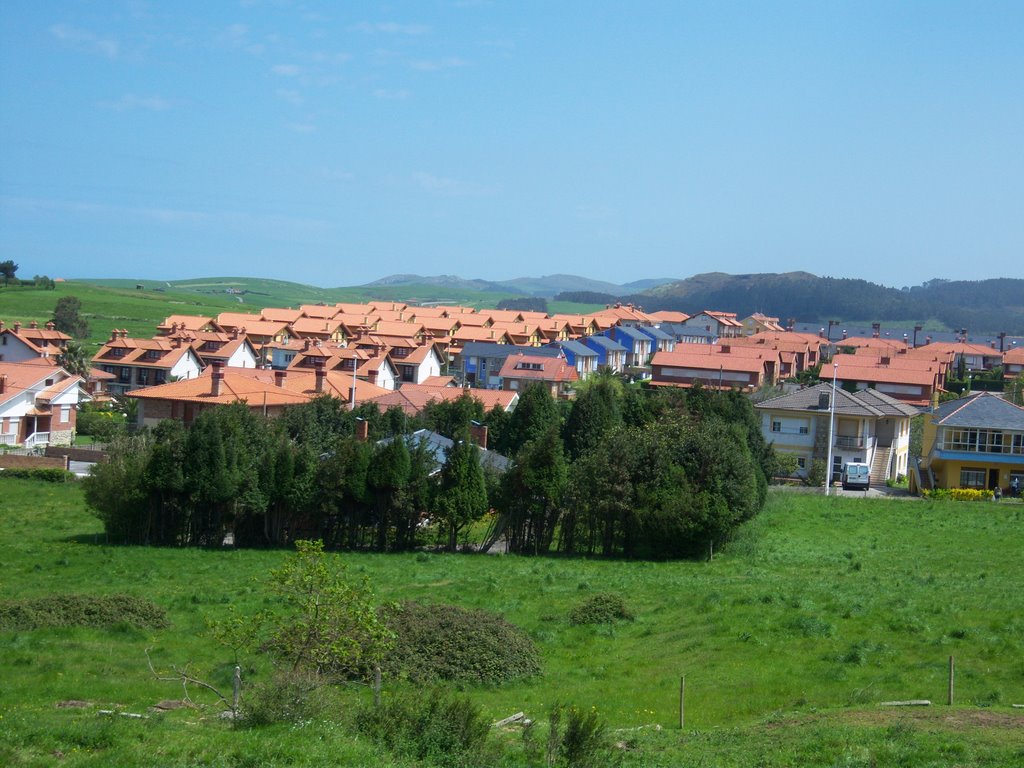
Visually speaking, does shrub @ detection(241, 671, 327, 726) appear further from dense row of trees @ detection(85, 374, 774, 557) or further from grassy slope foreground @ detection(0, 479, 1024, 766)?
dense row of trees @ detection(85, 374, 774, 557)

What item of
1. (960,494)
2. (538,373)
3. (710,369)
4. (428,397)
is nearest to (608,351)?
(538,373)

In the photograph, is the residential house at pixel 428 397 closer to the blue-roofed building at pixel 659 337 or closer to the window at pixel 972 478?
the window at pixel 972 478

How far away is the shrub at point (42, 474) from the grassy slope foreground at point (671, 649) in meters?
12.9

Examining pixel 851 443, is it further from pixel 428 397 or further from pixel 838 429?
pixel 428 397

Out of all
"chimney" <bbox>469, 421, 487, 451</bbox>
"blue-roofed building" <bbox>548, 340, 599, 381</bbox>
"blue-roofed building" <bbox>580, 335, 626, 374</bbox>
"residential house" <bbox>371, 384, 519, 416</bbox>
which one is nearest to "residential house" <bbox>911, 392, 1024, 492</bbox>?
"chimney" <bbox>469, 421, 487, 451</bbox>

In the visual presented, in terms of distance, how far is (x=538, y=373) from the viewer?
277 ft

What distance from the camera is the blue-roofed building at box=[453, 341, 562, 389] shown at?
9250 centimetres

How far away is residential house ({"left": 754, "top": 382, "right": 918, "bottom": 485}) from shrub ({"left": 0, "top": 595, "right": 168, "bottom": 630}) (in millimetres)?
36288

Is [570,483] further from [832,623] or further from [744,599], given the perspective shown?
[832,623]

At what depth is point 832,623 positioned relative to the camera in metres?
18.8

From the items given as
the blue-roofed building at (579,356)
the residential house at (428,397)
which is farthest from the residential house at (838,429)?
the blue-roofed building at (579,356)

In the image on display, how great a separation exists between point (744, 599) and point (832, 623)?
2.59 metres

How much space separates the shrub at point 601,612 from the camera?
67.3 feet

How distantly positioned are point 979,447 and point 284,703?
133ft
